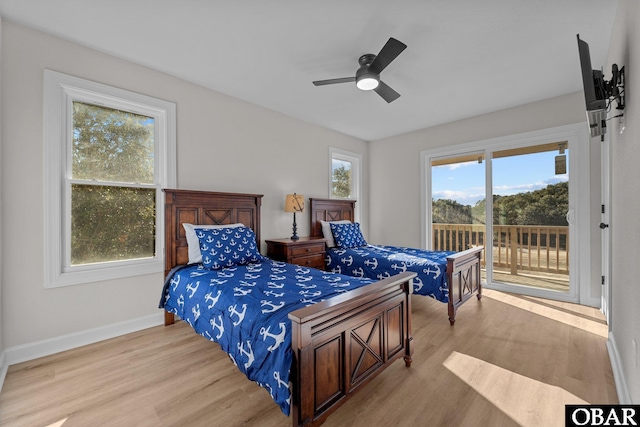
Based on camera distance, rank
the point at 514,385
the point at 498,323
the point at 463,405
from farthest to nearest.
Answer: the point at 498,323 → the point at 514,385 → the point at 463,405

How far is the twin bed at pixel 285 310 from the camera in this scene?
1.38m

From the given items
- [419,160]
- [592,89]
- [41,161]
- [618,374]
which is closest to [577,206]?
[419,160]

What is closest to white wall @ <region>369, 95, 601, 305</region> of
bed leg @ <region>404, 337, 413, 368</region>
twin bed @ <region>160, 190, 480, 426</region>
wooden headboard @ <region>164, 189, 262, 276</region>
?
twin bed @ <region>160, 190, 480, 426</region>

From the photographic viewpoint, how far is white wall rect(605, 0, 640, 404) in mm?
1394

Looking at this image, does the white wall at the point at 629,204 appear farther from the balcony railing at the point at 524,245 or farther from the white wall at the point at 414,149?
the balcony railing at the point at 524,245

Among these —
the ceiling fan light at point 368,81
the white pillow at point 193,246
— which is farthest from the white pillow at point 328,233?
the ceiling fan light at point 368,81

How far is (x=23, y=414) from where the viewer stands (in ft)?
5.41

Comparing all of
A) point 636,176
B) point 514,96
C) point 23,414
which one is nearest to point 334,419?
point 23,414

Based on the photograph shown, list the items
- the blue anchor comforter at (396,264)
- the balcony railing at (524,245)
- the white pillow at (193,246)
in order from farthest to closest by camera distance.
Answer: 1. the balcony railing at (524,245)
2. the blue anchor comforter at (396,264)
3. the white pillow at (193,246)

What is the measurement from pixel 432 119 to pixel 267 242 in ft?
10.5

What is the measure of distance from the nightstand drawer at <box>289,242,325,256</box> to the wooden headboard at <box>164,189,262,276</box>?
540 mm

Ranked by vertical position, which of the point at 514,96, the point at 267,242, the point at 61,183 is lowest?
the point at 267,242

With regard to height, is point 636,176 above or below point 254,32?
below

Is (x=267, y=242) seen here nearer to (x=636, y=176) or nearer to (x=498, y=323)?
(x=498, y=323)
